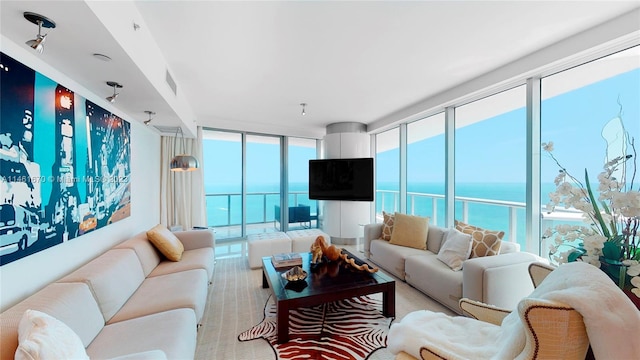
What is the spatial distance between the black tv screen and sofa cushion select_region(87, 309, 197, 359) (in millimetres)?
3519

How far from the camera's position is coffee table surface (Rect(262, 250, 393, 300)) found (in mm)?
2047

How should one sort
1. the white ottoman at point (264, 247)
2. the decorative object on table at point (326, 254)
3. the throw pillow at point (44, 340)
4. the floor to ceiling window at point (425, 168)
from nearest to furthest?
the throw pillow at point (44, 340), the decorative object on table at point (326, 254), the white ottoman at point (264, 247), the floor to ceiling window at point (425, 168)

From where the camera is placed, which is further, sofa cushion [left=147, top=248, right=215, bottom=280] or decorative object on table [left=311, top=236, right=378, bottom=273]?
decorative object on table [left=311, top=236, right=378, bottom=273]

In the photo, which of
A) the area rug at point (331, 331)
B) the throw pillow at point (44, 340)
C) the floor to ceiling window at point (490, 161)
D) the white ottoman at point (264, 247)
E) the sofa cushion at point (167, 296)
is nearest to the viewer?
the throw pillow at point (44, 340)

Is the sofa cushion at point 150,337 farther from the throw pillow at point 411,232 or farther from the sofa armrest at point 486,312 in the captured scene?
the throw pillow at point 411,232

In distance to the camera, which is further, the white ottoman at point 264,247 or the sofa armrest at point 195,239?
the white ottoman at point 264,247

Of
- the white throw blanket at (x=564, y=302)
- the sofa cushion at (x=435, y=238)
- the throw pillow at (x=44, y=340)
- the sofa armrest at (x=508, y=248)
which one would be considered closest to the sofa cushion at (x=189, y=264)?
the throw pillow at (x=44, y=340)

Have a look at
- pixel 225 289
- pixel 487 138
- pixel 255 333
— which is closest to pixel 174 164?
pixel 225 289

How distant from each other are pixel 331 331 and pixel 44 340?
1837 millimetres

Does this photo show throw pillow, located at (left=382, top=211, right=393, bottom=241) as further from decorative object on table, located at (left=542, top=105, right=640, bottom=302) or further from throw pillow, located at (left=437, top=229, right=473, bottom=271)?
decorative object on table, located at (left=542, top=105, right=640, bottom=302)

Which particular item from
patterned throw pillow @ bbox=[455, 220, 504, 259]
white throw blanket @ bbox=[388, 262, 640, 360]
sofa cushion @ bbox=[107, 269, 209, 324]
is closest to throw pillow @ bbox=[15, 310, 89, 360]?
sofa cushion @ bbox=[107, 269, 209, 324]

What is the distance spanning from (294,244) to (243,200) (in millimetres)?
2148

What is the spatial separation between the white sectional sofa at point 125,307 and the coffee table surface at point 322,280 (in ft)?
2.15

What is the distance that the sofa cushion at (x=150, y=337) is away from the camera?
1321 mm
